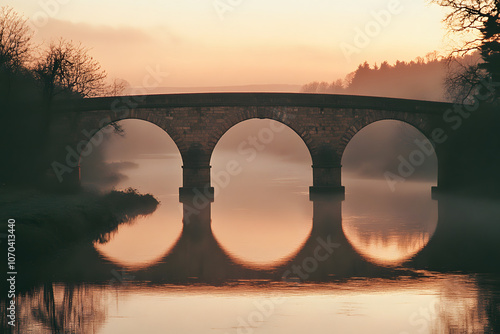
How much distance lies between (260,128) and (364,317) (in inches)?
3989

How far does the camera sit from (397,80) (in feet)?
311

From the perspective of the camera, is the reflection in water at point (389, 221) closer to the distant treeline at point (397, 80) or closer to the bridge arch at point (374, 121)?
the bridge arch at point (374, 121)

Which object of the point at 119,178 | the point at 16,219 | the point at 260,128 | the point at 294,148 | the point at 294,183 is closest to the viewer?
the point at 16,219

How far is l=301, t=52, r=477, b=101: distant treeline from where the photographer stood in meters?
83.2

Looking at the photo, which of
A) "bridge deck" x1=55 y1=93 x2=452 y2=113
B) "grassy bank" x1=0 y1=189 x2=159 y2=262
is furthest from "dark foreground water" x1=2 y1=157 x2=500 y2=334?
"bridge deck" x1=55 y1=93 x2=452 y2=113

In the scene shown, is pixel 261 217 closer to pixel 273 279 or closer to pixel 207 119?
pixel 207 119

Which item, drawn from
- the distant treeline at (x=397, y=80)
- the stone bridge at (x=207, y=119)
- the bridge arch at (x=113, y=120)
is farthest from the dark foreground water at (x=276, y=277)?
the distant treeline at (x=397, y=80)

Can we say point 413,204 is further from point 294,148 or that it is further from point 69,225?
point 294,148

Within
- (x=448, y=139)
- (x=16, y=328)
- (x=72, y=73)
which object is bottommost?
(x=16, y=328)

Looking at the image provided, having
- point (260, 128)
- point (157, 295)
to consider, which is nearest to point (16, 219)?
point (157, 295)

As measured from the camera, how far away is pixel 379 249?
1841 centimetres

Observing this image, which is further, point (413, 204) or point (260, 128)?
point (260, 128)

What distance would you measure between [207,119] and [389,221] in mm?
12948

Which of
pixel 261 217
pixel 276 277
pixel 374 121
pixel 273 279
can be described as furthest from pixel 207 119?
pixel 273 279
